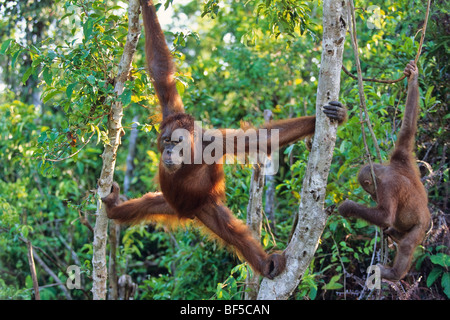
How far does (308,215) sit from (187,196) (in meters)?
1.39

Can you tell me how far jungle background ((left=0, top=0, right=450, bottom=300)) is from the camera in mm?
3664

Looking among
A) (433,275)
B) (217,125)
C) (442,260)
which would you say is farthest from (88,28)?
(433,275)

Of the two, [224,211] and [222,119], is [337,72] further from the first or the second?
[222,119]

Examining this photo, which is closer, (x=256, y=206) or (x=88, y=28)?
(x=88, y=28)

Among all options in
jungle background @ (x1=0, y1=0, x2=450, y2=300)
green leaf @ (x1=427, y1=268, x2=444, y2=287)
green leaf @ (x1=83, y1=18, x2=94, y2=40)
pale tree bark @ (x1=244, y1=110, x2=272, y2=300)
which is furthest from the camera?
green leaf @ (x1=427, y1=268, x2=444, y2=287)

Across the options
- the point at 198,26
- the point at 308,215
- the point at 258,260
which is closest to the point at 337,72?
the point at 308,215

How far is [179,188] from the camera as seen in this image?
4.05 metres

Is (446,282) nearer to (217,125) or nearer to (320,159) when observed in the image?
(320,159)

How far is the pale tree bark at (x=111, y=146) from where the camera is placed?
3555mm

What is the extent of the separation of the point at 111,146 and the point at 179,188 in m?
0.69

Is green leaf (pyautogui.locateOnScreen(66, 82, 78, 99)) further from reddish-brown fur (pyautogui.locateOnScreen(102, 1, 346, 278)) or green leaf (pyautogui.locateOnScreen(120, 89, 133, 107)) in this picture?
reddish-brown fur (pyautogui.locateOnScreen(102, 1, 346, 278))

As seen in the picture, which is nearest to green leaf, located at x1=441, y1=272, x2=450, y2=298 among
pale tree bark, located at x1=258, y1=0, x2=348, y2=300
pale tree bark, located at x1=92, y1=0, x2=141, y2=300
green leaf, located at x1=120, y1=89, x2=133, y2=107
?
pale tree bark, located at x1=258, y1=0, x2=348, y2=300

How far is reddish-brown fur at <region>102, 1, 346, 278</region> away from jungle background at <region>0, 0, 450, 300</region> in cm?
16

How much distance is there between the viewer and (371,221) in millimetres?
3721
